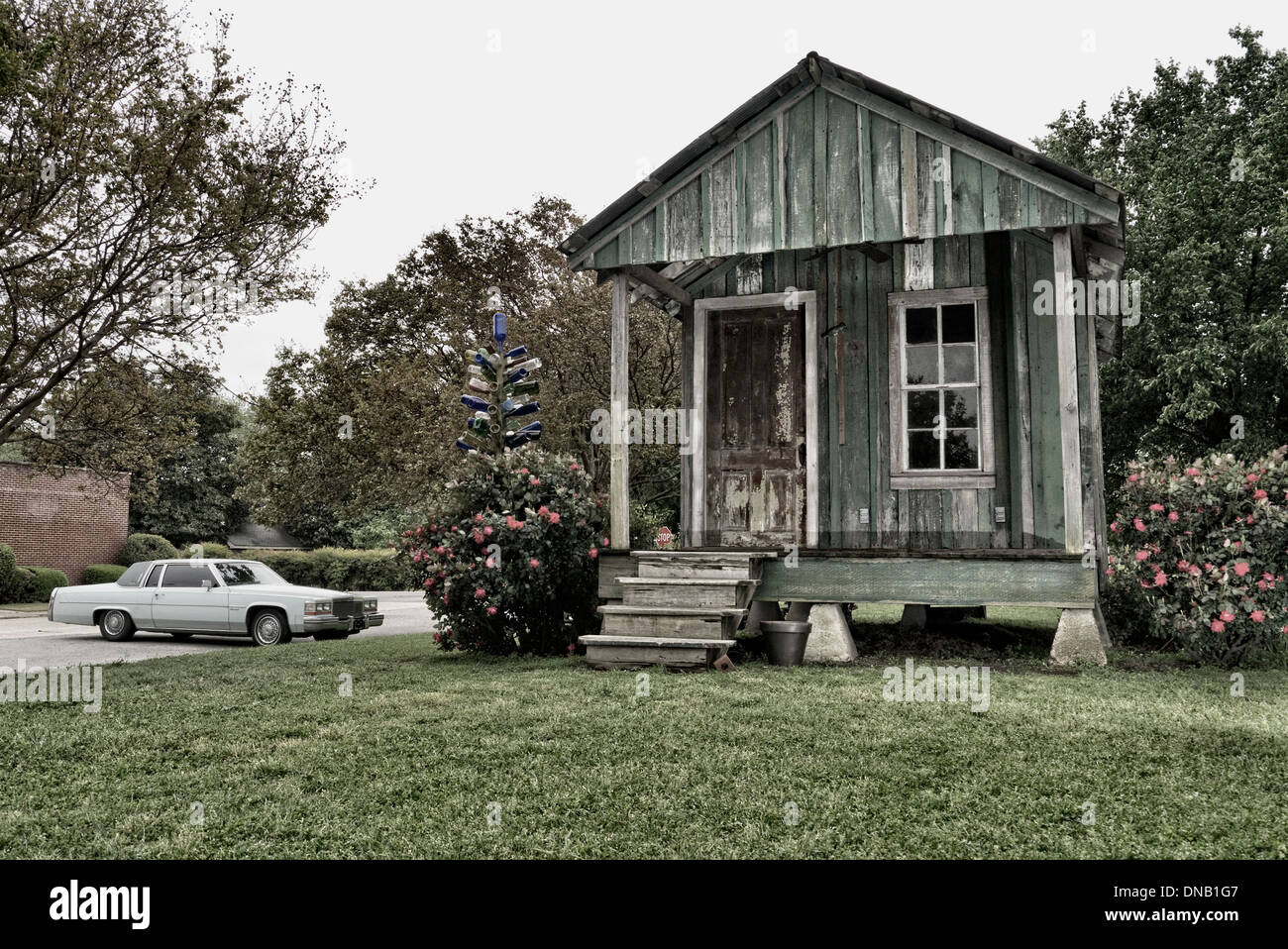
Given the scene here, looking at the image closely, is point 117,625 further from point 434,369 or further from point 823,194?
point 823,194

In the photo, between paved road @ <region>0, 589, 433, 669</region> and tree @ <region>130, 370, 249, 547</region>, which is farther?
tree @ <region>130, 370, 249, 547</region>

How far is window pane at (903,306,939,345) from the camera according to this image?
9.93m

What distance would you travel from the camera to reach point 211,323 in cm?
1298

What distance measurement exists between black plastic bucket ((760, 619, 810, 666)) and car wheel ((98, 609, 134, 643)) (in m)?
11.3

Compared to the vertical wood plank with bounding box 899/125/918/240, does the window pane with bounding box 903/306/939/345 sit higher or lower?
lower

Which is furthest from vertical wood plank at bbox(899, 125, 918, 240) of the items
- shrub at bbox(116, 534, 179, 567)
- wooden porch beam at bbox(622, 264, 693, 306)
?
shrub at bbox(116, 534, 179, 567)

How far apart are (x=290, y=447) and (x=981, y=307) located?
60.0 ft

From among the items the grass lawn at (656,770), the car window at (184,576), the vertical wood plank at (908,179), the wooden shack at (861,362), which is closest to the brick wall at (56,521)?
the car window at (184,576)

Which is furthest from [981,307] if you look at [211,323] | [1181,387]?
[1181,387]

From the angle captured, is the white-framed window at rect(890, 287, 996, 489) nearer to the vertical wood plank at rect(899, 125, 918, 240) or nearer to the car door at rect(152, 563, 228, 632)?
the vertical wood plank at rect(899, 125, 918, 240)

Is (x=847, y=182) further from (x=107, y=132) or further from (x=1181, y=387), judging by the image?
(x=1181, y=387)

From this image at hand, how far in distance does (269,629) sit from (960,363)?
10401 mm

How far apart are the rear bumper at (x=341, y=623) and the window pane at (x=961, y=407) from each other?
9.39 meters
